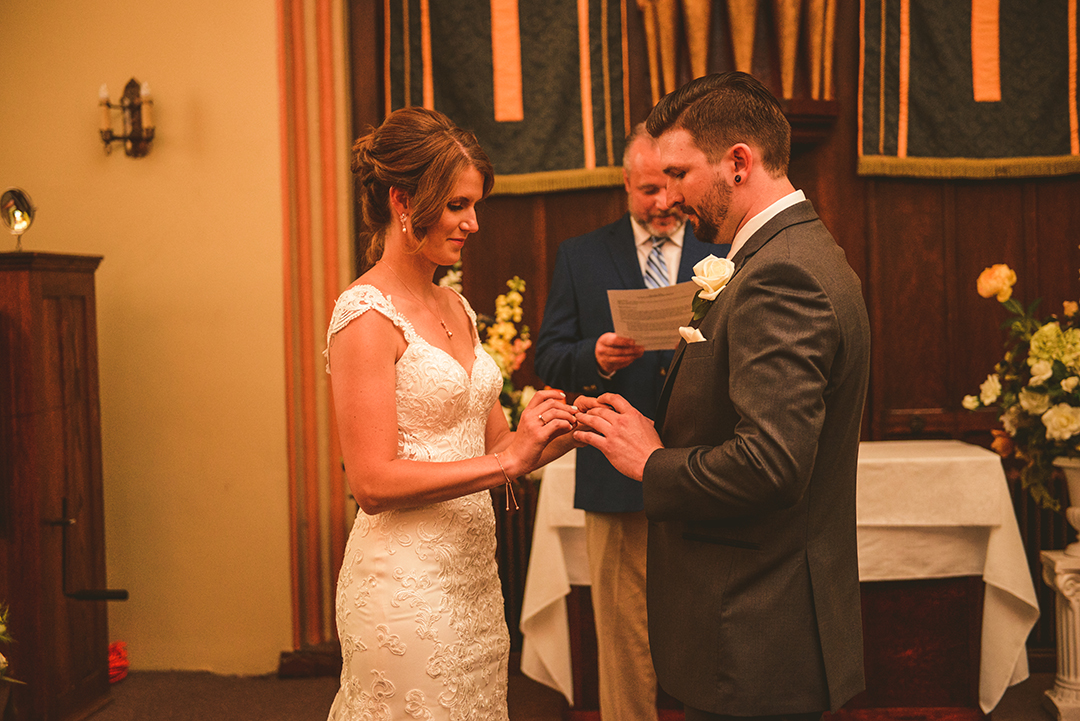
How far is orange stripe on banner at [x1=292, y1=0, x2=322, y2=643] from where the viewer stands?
12.5 ft

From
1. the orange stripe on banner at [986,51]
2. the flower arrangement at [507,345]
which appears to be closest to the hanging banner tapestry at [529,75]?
the flower arrangement at [507,345]

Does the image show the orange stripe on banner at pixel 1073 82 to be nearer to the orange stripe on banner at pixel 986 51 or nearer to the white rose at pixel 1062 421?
the orange stripe on banner at pixel 986 51

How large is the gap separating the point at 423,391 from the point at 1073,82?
348cm

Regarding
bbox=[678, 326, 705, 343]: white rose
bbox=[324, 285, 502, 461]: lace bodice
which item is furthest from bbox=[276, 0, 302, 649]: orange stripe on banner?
bbox=[678, 326, 705, 343]: white rose

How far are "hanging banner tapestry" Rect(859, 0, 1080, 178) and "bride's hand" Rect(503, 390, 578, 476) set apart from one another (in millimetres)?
2681

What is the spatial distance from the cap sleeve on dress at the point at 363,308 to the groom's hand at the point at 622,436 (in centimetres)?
42

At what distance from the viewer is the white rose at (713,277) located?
4.94ft

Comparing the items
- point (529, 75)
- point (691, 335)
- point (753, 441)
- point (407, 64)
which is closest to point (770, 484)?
point (753, 441)

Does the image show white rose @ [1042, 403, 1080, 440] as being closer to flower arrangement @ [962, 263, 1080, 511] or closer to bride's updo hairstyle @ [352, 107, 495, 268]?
flower arrangement @ [962, 263, 1080, 511]

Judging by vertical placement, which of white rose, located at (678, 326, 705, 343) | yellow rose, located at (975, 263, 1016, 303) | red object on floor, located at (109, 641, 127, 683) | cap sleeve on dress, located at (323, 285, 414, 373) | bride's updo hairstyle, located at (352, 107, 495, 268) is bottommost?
red object on floor, located at (109, 641, 127, 683)

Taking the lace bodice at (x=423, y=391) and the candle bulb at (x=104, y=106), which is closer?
the lace bodice at (x=423, y=391)

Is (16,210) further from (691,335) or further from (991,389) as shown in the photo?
(991,389)

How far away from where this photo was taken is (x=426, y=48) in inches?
153

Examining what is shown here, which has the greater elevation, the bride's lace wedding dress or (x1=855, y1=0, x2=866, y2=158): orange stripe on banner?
(x1=855, y1=0, x2=866, y2=158): orange stripe on banner
